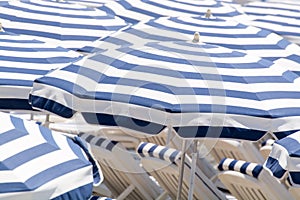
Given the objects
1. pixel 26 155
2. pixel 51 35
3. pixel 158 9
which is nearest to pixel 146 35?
pixel 51 35

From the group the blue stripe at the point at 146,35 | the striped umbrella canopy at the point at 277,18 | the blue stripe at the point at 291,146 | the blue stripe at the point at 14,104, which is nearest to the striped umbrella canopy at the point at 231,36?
the blue stripe at the point at 146,35

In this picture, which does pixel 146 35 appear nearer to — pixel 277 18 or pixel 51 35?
pixel 51 35

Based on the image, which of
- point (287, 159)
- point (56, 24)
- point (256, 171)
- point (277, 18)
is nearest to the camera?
point (287, 159)

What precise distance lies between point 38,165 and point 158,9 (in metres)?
7.59

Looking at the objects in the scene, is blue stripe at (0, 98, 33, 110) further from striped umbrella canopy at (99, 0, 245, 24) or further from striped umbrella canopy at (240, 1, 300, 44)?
striped umbrella canopy at (240, 1, 300, 44)

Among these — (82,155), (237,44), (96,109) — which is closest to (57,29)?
(237,44)

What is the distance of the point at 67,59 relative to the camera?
27.1 feet

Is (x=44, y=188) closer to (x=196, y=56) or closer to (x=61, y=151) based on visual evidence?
(x=61, y=151)

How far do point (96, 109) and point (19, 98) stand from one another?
93 centimetres

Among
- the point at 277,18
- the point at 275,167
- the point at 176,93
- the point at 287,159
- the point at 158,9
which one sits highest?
the point at 176,93

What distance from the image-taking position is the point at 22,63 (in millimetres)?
7789

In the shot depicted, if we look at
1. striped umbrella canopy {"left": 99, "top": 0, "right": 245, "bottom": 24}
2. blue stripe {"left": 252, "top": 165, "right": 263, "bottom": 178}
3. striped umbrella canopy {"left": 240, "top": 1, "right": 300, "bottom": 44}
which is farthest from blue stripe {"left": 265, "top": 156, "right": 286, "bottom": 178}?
striped umbrella canopy {"left": 240, "top": 1, "right": 300, "bottom": 44}

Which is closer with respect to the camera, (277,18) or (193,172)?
(193,172)

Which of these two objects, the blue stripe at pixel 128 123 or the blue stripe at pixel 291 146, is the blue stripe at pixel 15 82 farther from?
the blue stripe at pixel 291 146
